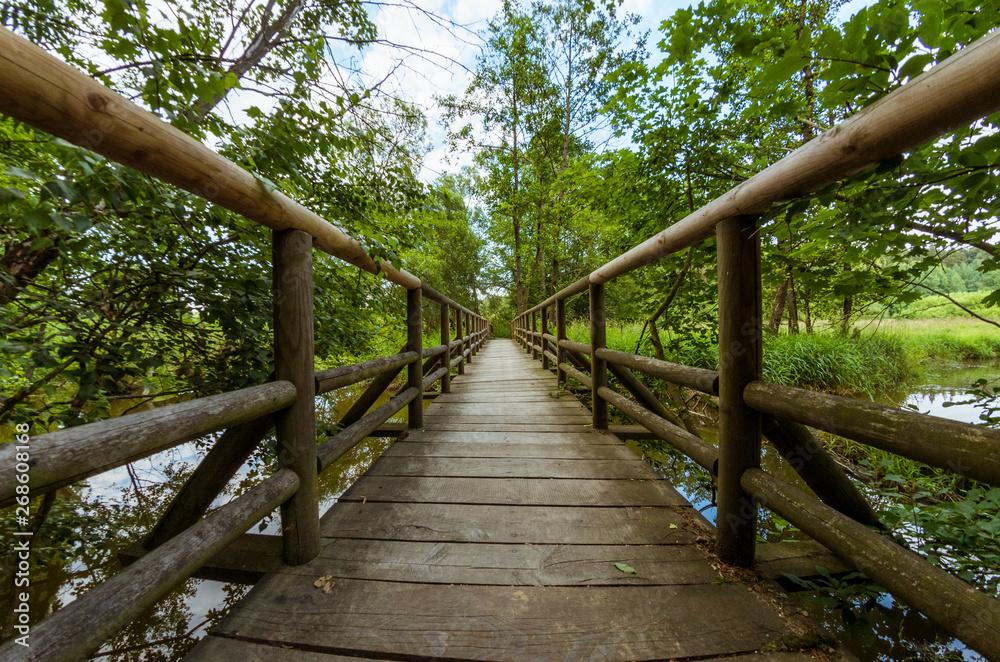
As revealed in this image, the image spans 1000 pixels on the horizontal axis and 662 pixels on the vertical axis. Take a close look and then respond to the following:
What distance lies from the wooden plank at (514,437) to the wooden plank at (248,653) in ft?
4.87

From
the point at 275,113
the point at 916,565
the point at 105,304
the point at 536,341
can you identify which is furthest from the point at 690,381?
the point at 536,341

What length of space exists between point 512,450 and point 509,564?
1.01 m

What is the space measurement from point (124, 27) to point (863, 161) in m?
1.99

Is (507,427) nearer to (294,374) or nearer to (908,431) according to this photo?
(294,374)

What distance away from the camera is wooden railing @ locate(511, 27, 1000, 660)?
58 cm

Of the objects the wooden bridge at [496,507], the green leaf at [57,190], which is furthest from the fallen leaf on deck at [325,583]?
the green leaf at [57,190]

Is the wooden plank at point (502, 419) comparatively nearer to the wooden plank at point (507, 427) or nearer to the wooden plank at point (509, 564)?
the wooden plank at point (507, 427)

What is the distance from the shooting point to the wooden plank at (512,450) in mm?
2062

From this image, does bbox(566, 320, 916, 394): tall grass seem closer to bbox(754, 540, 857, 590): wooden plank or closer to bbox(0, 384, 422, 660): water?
bbox(754, 540, 857, 590): wooden plank

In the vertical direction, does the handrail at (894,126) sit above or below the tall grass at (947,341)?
above

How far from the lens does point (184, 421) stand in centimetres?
77

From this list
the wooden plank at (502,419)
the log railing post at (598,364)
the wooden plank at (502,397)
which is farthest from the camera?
the wooden plank at (502,397)

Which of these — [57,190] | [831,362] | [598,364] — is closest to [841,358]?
[831,362]

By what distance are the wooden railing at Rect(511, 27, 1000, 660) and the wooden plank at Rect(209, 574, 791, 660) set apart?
0.28 meters
